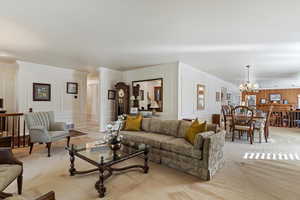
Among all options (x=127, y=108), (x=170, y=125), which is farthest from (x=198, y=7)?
(x=127, y=108)

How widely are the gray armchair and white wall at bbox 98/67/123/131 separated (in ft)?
6.78

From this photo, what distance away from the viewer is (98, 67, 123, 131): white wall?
6.13 m

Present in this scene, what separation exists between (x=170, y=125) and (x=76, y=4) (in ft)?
8.99

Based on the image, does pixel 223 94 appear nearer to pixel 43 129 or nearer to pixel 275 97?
pixel 275 97

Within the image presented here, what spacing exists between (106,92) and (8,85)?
3397 mm

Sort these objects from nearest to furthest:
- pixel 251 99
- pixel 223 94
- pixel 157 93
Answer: pixel 157 93, pixel 223 94, pixel 251 99

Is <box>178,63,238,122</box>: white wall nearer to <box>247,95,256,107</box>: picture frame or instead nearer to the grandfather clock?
the grandfather clock

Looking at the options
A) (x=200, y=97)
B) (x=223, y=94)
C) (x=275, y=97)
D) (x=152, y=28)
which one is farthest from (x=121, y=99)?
(x=275, y=97)

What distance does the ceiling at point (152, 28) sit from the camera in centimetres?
Result: 210

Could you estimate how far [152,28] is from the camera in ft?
9.02

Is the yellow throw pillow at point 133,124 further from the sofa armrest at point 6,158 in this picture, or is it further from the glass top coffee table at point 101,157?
the sofa armrest at point 6,158

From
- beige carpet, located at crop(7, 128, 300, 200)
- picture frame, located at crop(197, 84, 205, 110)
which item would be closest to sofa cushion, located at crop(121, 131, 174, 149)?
beige carpet, located at crop(7, 128, 300, 200)

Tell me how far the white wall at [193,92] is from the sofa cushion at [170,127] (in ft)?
5.61

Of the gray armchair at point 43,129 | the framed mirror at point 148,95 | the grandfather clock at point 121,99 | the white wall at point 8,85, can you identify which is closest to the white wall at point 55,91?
the white wall at point 8,85
